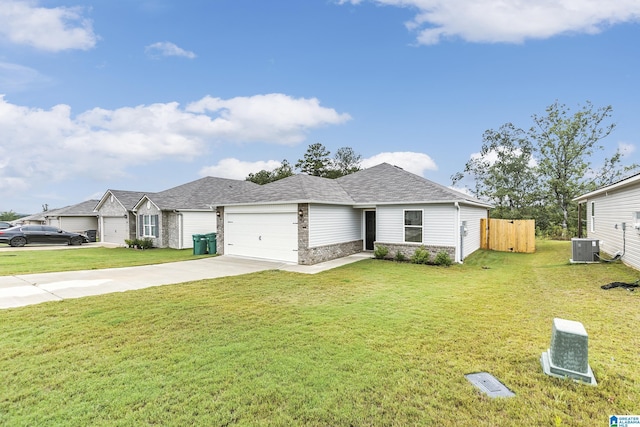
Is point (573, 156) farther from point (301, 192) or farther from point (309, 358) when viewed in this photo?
point (309, 358)

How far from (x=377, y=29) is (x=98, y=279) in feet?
49.6

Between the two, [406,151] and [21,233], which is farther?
[406,151]

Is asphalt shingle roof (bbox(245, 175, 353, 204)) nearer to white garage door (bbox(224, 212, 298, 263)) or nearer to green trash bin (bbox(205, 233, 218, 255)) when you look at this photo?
white garage door (bbox(224, 212, 298, 263))

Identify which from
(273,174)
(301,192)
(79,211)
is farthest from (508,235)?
(79,211)

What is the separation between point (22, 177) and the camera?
25.4m

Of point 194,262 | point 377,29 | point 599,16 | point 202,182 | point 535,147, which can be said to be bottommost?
point 194,262

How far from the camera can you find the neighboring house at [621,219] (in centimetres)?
955

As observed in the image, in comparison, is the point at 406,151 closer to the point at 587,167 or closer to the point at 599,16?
the point at 587,167

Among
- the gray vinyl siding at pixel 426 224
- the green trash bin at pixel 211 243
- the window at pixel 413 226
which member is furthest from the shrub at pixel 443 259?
the green trash bin at pixel 211 243

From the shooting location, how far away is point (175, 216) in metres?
19.6

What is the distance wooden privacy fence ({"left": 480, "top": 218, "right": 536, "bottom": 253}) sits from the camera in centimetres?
1631

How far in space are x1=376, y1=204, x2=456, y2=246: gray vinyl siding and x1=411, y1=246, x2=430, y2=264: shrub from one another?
20.7 inches

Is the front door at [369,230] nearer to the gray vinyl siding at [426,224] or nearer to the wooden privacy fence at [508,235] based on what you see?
the gray vinyl siding at [426,224]

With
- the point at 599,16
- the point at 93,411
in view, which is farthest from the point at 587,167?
the point at 93,411
